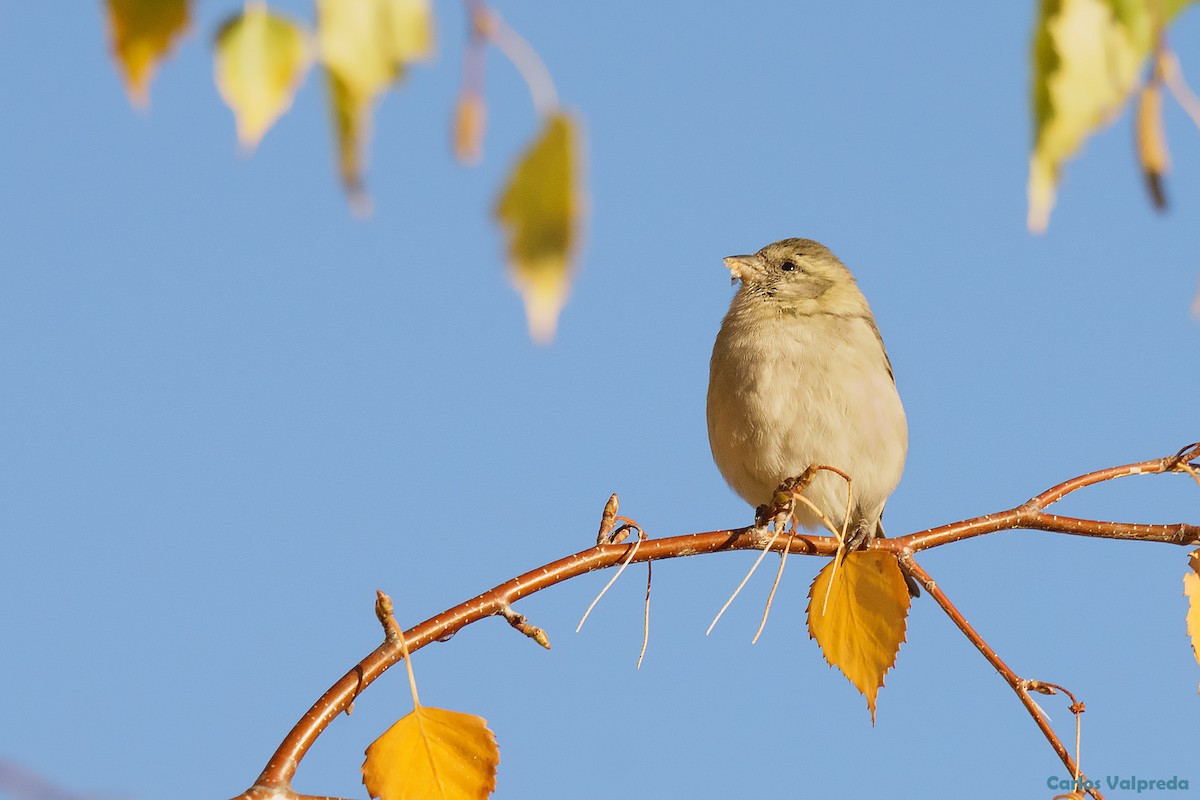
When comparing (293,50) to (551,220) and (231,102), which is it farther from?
(551,220)

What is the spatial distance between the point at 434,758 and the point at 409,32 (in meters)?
1.94

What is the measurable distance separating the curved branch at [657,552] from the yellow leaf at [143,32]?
1.64m

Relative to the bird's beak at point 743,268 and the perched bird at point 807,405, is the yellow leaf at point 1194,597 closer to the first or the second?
the perched bird at point 807,405

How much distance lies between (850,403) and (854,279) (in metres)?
1.86

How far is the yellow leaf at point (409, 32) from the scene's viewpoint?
1.55 meters

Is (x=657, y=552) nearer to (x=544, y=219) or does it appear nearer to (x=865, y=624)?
(x=865, y=624)

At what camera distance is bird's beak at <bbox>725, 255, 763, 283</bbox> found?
8.07 m

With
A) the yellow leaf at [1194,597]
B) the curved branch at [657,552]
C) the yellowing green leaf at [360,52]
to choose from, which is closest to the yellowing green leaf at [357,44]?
the yellowing green leaf at [360,52]

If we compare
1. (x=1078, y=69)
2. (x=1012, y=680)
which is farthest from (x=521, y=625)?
(x=1078, y=69)

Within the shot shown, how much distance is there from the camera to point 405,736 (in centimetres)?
298

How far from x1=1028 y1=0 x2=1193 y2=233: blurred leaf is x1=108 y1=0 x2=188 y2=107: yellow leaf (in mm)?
1116

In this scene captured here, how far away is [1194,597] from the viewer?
3.68 meters

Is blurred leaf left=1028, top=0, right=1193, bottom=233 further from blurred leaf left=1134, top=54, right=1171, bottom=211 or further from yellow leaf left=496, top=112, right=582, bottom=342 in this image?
yellow leaf left=496, top=112, right=582, bottom=342

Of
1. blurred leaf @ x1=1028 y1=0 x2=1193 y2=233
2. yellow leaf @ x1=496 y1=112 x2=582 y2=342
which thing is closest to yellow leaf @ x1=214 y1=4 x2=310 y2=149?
yellow leaf @ x1=496 y1=112 x2=582 y2=342
